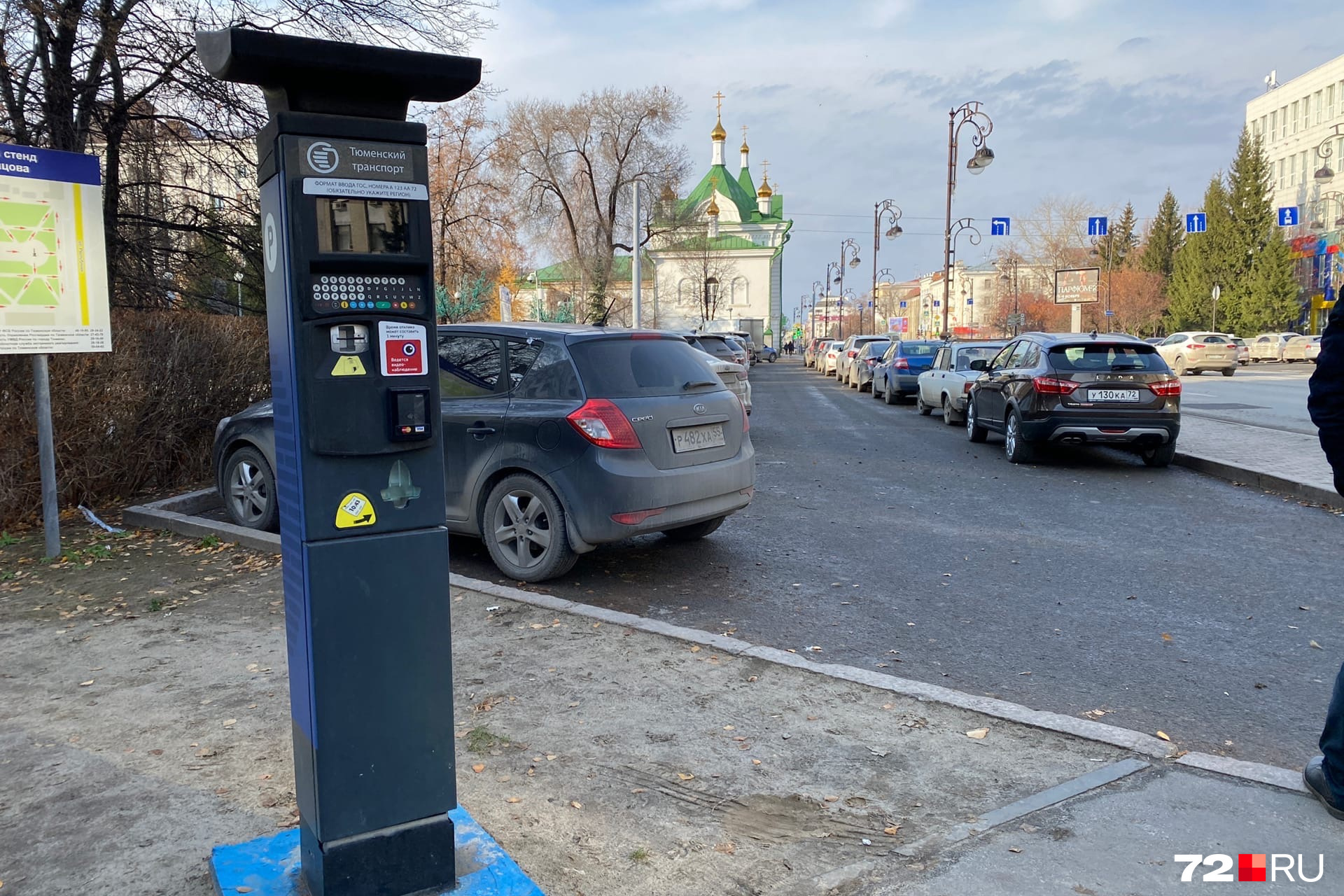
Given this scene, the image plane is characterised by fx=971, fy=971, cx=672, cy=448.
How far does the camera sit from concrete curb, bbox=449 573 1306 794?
362 cm

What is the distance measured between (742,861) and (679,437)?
3631 millimetres

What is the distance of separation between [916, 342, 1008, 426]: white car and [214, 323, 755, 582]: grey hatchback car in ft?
37.2

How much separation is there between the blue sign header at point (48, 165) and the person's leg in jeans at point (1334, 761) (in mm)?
7711

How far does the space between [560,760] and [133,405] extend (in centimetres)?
682

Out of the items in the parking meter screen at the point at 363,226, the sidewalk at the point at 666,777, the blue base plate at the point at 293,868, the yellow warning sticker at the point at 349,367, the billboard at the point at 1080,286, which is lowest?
the sidewalk at the point at 666,777

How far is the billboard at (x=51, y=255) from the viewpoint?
6496 millimetres

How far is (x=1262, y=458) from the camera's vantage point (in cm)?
1180

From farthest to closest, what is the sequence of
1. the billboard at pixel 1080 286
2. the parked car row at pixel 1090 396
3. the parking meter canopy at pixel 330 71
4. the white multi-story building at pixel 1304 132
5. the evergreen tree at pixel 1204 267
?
the evergreen tree at pixel 1204 267 → the white multi-story building at pixel 1304 132 → the billboard at pixel 1080 286 → the parked car row at pixel 1090 396 → the parking meter canopy at pixel 330 71

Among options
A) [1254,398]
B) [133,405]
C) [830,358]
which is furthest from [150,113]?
[830,358]

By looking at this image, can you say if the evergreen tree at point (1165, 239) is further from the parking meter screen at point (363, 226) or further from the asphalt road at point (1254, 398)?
the parking meter screen at point (363, 226)

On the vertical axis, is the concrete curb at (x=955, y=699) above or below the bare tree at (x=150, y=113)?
below

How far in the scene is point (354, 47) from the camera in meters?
2.33

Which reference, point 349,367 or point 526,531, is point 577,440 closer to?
point 526,531

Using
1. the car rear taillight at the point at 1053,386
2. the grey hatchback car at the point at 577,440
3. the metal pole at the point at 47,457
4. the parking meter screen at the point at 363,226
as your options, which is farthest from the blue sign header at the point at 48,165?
the car rear taillight at the point at 1053,386
